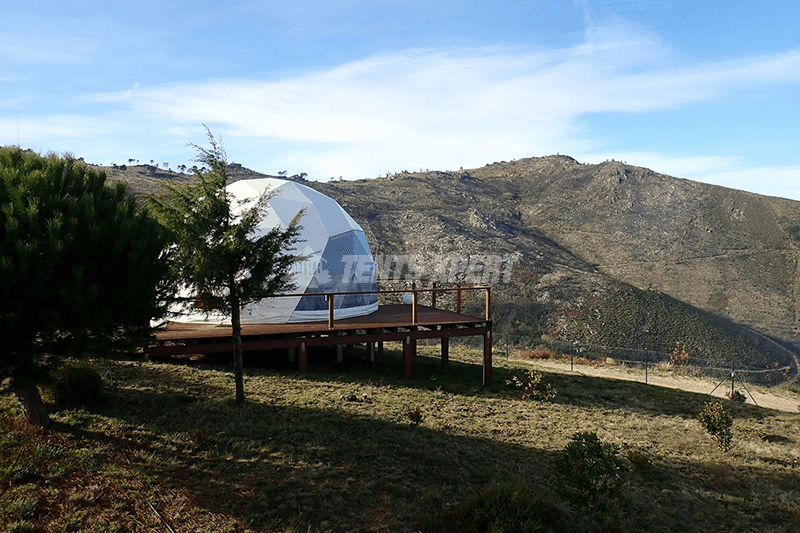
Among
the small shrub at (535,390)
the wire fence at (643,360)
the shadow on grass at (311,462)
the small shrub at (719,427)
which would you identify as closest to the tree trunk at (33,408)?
the shadow on grass at (311,462)

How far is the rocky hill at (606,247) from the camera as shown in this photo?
34.5m

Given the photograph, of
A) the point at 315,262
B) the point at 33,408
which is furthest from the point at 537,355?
the point at 33,408

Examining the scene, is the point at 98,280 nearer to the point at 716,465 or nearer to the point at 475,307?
the point at 716,465

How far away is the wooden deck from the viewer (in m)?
11.2

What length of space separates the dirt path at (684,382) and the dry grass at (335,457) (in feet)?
10.1

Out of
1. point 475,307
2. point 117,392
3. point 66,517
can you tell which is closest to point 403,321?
point 117,392

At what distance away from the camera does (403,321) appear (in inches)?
542

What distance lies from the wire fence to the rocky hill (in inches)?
105

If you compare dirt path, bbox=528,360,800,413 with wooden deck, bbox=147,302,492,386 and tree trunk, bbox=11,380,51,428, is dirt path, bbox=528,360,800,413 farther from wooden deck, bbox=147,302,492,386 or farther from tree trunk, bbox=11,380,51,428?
tree trunk, bbox=11,380,51,428

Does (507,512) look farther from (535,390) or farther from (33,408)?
(535,390)

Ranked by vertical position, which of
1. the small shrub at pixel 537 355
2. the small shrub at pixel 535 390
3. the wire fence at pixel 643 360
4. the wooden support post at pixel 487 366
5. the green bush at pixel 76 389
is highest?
the green bush at pixel 76 389

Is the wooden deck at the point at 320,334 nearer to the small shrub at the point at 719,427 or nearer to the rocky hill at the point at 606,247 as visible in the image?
the small shrub at the point at 719,427

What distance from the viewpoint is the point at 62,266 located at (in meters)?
6.23

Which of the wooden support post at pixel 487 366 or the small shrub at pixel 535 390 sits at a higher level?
the wooden support post at pixel 487 366
